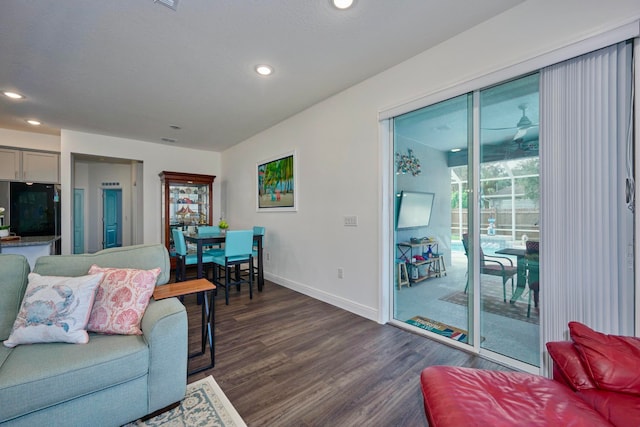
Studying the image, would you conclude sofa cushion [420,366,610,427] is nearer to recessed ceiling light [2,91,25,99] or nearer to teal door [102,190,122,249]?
recessed ceiling light [2,91,25,99]

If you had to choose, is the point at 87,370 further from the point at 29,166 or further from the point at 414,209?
the point at 29,166

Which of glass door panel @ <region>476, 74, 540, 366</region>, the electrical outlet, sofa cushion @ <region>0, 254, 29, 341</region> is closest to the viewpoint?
sofa cushion @ <region>0, 254, 29, 341</region>

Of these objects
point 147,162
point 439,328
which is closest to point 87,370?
point 439,328

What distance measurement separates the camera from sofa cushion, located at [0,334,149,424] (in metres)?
1.14

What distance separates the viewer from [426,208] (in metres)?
2.67

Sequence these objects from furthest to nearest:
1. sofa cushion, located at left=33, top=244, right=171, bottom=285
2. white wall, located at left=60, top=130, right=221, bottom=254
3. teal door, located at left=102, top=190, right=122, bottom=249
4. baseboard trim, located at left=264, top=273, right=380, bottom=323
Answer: teal door, located at left=102, top=190, right=122, bottom=249 < white wall, located at left=60, top=130, right=221, bottom=254 < baseboard trim, located at left=264, top=273, right=380, bottom=323 < sofa cushion, located at left=33, top=244, right=171, bottom=285

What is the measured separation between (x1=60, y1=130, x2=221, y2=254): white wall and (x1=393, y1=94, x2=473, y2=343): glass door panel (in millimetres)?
4645

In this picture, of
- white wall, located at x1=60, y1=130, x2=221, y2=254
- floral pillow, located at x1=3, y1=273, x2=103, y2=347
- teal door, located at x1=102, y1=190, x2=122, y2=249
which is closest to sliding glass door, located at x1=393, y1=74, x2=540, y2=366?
floral pillow, located at x1=3, y1=273, x2=103, y2=347

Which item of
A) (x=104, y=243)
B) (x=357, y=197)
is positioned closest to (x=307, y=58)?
(x=357, y=197)

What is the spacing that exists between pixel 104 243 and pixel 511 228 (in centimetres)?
887

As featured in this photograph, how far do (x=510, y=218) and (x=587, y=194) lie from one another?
47 centimetres

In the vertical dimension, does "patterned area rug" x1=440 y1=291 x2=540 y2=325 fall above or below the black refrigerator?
below

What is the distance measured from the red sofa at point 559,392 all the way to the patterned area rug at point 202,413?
3.62 feet

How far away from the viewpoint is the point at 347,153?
124 inches
